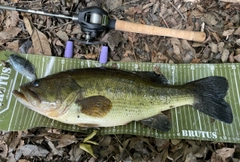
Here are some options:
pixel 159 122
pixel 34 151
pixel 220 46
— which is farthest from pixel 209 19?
pixel 34 151

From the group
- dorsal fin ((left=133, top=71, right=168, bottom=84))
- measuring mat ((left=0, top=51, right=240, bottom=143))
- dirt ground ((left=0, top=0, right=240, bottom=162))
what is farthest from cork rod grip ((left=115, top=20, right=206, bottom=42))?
dorsal fin ((left=133, top=71, right=168, bottom=84))

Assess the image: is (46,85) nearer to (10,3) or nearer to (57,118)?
(57,118)

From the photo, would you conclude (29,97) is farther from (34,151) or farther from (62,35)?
(62,35)

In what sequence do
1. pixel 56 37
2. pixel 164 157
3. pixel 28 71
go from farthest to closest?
1. pixel 56 37
2. pixel 28 71
3. pixel 164 157

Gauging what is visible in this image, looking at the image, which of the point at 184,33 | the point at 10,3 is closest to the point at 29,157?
the point at 10,3

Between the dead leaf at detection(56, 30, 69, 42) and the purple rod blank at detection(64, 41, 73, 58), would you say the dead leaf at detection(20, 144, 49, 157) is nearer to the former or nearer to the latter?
the purple rod blank at detection(64, 41, 73, 58)

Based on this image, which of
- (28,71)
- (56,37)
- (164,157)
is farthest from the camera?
(56,37)

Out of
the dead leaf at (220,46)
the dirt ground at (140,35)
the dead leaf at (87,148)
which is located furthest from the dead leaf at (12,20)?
the dead leaf at (220,46)
